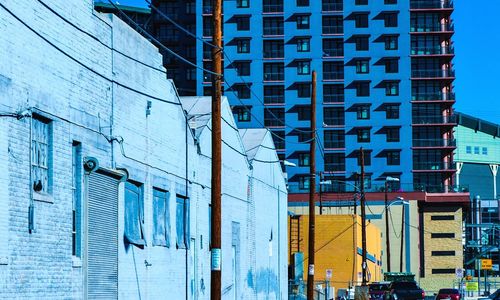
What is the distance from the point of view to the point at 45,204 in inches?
801

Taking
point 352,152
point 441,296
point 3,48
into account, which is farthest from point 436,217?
point 3,48

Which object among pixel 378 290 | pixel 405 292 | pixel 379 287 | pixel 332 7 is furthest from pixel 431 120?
pixel 405 292

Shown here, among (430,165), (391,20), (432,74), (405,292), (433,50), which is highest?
(391,20)

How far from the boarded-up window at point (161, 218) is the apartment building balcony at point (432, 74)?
315 feet

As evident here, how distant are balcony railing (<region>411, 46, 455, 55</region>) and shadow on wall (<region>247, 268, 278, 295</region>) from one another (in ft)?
256

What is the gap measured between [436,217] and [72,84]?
327ft

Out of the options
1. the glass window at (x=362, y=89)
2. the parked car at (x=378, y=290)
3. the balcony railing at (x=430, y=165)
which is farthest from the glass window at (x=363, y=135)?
the parked car at (x=378, y=290)

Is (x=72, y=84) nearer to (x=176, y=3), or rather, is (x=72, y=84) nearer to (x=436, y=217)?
(x=436, y=217)

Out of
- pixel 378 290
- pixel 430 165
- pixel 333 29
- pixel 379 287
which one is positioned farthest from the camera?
pixel 333 29

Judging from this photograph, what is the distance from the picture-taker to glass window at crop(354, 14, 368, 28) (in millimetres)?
124375

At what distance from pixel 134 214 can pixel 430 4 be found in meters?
102

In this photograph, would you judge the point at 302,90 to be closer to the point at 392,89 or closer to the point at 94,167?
the point at 392,89

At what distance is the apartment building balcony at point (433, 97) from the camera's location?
403ft

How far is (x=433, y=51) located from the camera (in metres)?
124
